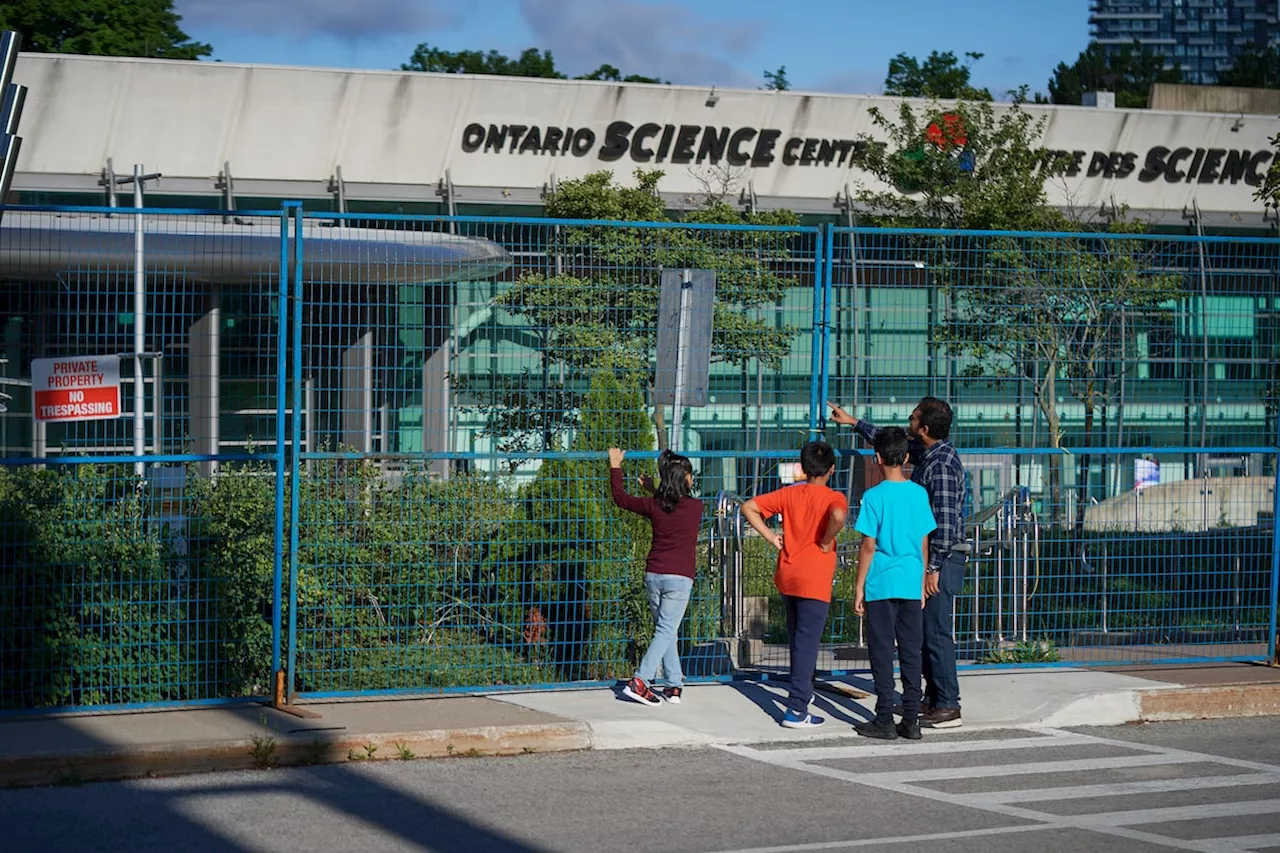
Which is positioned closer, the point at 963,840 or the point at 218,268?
the point at 963,840

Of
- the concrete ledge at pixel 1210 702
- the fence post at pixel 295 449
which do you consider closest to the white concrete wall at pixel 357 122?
the concrete ledge at pixel 1210 702

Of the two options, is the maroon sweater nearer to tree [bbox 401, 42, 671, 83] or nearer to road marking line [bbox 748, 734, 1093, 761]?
road marking line [bbox 748, 734, 1093, 761]

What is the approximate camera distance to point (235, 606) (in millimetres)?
9531

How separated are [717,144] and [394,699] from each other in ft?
75.2

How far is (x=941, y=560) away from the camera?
9055 mm

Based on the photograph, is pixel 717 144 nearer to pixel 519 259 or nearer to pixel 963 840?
pixel 519 259

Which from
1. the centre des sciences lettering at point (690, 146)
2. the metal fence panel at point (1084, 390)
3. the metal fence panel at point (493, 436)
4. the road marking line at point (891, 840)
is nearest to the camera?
the road marking line at point (891, 840)

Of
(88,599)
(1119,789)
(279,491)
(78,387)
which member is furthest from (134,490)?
(1119,789)

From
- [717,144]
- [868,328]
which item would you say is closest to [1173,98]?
[717,144]

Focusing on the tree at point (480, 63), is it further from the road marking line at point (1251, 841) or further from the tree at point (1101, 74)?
the road marking line at point (1251, 841)

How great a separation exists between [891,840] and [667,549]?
117 inches

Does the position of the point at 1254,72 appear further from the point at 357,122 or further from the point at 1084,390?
the point at 1084,390

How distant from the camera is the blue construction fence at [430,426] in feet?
28.8

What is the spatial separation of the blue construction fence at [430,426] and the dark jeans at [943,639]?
136 cm
